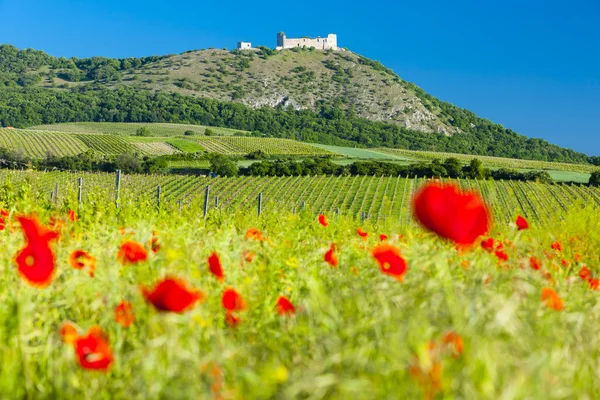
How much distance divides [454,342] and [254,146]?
81697 mm

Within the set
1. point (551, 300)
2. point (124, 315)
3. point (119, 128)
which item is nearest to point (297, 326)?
point (124, 315)

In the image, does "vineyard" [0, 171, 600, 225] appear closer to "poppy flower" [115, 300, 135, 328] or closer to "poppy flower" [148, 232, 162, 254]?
"poppy flower" [148, 232, 162, 254]

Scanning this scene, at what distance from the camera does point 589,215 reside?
7.52 m

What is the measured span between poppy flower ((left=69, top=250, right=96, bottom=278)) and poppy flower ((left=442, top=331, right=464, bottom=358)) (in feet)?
5.26

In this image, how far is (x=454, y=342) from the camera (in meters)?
1.65

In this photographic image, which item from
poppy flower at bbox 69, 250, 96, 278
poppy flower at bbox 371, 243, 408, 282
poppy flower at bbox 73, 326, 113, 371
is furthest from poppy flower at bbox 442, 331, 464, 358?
poppy flower at bbox 69, 250, 96, 278

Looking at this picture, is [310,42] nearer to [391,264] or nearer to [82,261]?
[82,261]

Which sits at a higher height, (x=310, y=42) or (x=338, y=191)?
(x=310, y=42)

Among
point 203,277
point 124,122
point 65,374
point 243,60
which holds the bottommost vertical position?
point 65,374

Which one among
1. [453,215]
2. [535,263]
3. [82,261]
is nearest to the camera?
[453,215]

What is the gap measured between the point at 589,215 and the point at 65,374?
22.2ft

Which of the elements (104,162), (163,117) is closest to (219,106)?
(163,117)

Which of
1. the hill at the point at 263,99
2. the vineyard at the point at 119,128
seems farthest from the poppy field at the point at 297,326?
the hill at the point at 263,99

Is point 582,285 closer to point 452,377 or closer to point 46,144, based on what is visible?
point 452,377
